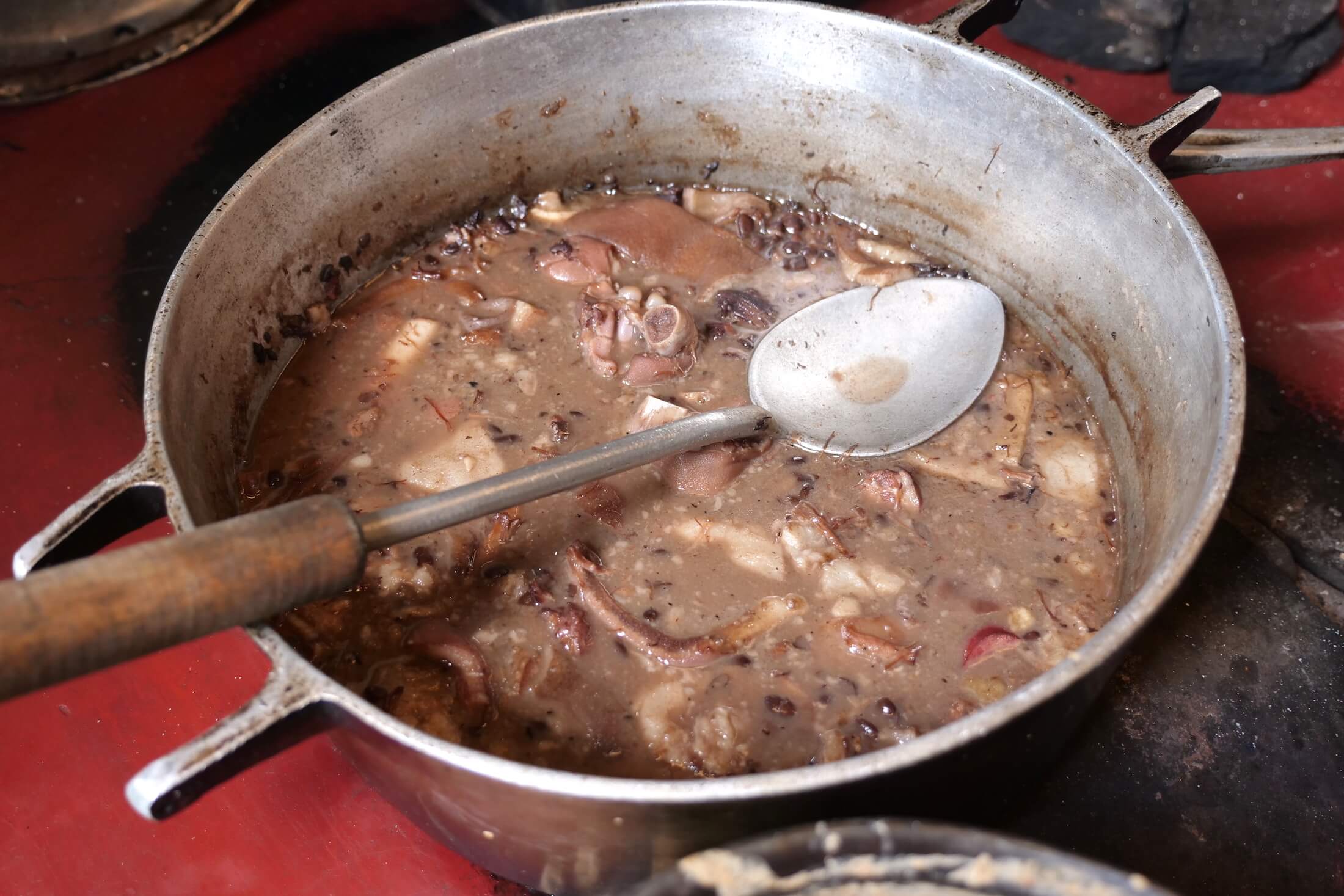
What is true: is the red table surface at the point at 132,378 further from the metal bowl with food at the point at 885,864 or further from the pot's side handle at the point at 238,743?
the metal bowl with food at the point at 885,864

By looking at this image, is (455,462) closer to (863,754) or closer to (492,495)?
(492,495)

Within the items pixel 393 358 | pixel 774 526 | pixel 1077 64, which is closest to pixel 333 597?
pixel 393 358

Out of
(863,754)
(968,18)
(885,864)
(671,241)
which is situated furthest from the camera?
(671,241)

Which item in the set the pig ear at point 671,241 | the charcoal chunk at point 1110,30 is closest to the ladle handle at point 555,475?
the pig ear at point 671,241

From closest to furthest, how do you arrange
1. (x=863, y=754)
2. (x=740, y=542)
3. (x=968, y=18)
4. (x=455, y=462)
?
1. (x=863, y=754)
2. (x=740, y=542)
3. (x=455, y=462)
4. (x=968, y=18)

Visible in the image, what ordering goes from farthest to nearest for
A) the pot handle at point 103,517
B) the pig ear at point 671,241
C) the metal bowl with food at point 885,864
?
the pig ear at point 671,241
the pot handle at point 103,517
the metal bowl with food at point 885,864

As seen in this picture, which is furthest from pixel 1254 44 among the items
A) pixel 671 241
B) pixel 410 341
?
pixel 410 341
